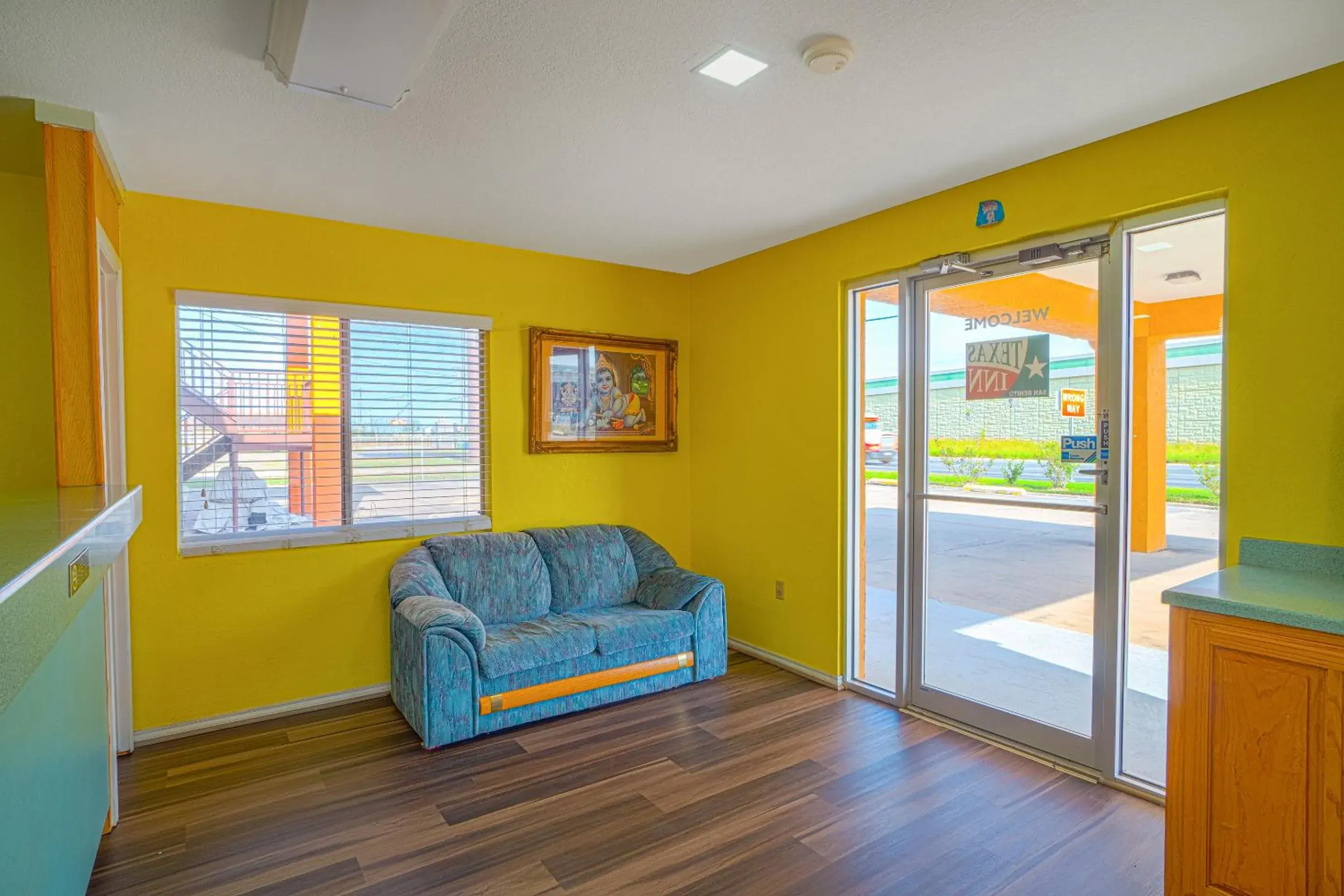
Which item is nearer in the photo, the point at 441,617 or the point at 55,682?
the point at 55,682

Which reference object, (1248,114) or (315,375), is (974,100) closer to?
(1248,114)

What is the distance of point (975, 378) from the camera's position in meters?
3.46

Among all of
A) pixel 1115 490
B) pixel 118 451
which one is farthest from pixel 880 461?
pixel 118 451

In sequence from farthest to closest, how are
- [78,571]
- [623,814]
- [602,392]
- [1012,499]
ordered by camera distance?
[602,392] → [1012,499] → [623,814] → [78,571]

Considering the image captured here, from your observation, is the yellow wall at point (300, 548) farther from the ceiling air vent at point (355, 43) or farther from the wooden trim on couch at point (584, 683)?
the ceiling air vent at point (355, 43)

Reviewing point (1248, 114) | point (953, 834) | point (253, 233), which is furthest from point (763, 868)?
point (253, 233)

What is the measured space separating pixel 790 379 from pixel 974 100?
2026 mm

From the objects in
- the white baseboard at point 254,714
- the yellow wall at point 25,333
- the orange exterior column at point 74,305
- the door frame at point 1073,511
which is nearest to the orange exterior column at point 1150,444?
the door frame at point 1073,511

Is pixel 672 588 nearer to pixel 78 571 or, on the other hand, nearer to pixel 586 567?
pixel 586 567

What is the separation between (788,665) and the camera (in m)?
4.33

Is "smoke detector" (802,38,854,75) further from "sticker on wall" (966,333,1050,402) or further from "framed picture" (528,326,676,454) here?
"framed picture" (528,326,676,454)

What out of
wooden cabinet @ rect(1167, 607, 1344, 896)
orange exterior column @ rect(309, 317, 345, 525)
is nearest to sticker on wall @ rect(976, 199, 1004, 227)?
wooden cabinet @ rect(1167, 607, 1344, 896)

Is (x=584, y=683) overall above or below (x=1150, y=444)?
below

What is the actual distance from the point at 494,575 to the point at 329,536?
2.93ft
